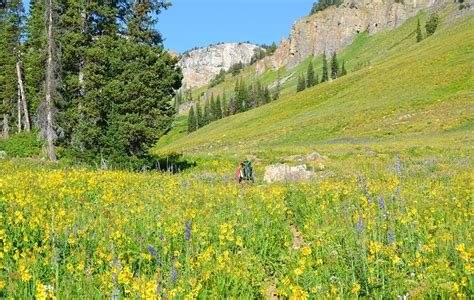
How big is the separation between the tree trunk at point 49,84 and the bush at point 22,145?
12482 mm

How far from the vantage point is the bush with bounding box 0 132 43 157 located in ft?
121

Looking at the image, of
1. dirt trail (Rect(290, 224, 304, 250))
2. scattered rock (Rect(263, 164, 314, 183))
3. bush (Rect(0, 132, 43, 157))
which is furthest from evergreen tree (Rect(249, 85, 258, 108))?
dirt trail (Rect(290, 224, 304, 250))

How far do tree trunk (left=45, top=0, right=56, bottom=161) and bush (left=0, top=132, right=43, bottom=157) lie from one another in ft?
41.0

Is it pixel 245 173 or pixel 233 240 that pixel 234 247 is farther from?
pixel 245 173

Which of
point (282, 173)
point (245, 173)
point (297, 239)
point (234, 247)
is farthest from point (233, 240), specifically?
point (282, 173)

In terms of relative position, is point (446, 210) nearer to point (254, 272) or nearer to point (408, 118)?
point (254, 272)

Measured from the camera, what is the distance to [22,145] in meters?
38.5

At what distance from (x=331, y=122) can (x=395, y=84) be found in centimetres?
1834

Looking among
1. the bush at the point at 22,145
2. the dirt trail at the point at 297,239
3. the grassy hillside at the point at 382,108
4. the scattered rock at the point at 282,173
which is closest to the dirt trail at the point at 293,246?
the dirt trail at the point at 297,239

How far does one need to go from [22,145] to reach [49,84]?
15.9 meters

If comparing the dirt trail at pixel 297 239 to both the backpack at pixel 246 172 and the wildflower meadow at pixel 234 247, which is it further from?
the backpack at pixel 246 172

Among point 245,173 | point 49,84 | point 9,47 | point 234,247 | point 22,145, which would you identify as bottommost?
point 234,247

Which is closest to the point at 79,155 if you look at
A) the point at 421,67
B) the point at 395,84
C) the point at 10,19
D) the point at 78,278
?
the point at 78,278

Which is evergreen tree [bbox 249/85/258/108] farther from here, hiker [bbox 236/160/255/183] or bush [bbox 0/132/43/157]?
hiker [bbox 236/160/255/183]
